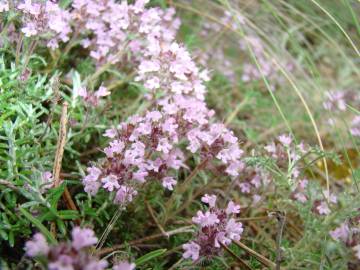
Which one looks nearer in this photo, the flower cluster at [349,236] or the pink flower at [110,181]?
the flower cluster at [349,236]

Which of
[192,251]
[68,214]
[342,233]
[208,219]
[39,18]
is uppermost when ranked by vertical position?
[342,233]

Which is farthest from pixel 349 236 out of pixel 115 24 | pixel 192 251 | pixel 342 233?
pixel 115 24

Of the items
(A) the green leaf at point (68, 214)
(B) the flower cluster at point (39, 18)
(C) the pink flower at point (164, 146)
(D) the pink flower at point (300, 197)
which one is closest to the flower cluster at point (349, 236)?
(D) the pink flower at point (300, 197)

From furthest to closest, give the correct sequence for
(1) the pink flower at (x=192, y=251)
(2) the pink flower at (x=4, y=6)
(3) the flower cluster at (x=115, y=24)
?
(3) the flower cluster at (x=115, y=24) → (2) the pink flower at (x=4, y=6) → (1) the pink flower at (x=192, y=251)

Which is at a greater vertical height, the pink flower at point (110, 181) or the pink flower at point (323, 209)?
the pink flower at point (323, 209)

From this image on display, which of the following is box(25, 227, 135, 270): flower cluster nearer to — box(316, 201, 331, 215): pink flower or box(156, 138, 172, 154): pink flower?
box(156, 138, 172, 154): pink flower

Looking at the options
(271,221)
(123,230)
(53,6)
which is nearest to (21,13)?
(53,6)

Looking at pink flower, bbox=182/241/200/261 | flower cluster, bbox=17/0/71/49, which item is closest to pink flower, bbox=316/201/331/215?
pink flower, bbox=182/241/200/261

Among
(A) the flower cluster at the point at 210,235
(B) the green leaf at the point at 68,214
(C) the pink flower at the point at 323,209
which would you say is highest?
(C) the pink flower at the point at 323,209

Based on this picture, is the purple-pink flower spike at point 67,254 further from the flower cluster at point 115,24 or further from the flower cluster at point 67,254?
the flower cluster at point 115,24

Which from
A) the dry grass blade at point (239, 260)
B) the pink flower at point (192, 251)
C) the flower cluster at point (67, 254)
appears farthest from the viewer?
the dry grass blade at point (239, 260)

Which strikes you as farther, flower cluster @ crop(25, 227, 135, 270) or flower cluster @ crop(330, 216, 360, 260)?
flower cluster @ crop(330, 216, 360, 260)

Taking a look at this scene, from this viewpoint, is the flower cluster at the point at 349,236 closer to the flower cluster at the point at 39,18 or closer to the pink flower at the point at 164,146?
the pink flower at the point at 164,146

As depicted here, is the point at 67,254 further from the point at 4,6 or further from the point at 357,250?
the point at 4,6
